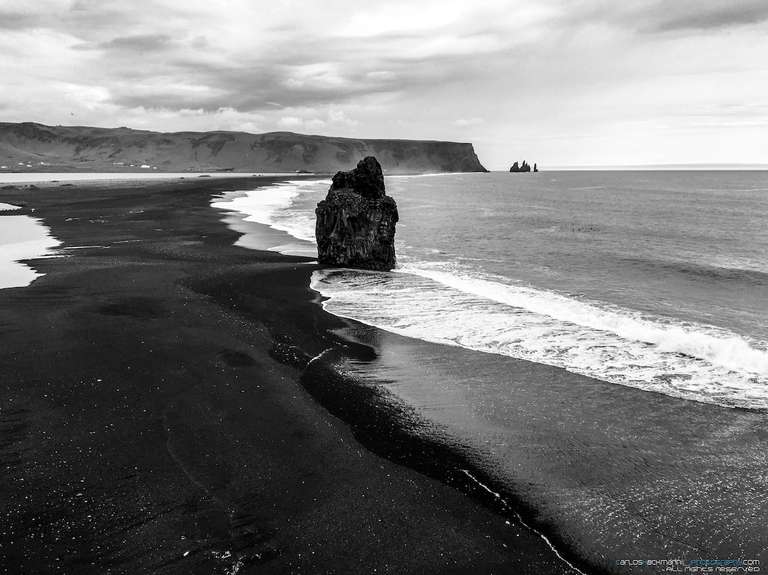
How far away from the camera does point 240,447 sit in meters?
7.45

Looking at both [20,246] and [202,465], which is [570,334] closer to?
[202,465]

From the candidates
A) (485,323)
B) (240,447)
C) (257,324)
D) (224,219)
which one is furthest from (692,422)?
(224,219)

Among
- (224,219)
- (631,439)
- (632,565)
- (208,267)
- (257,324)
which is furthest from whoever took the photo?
(224,219)

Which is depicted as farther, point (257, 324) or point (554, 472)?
point (257, 324)

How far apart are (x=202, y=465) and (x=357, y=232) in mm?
16767

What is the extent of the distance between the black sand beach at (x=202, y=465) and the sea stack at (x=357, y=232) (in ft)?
29.1

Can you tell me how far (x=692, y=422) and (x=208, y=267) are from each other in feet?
60.3

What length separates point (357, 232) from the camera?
2278 centimetres

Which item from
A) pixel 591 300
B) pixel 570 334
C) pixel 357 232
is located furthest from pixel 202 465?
pixel 357 232

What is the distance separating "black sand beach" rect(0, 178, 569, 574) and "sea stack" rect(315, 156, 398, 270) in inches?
349

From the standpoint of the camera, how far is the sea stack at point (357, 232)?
890 inches

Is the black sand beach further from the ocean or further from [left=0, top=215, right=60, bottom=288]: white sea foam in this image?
[left=0, top=215, right=60, bottom=288]: white sea foam

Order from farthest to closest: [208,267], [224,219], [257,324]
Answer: [224,219]
[208,267]
[257,324]

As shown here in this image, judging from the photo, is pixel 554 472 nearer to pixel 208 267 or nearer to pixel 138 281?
pixel 138 281
